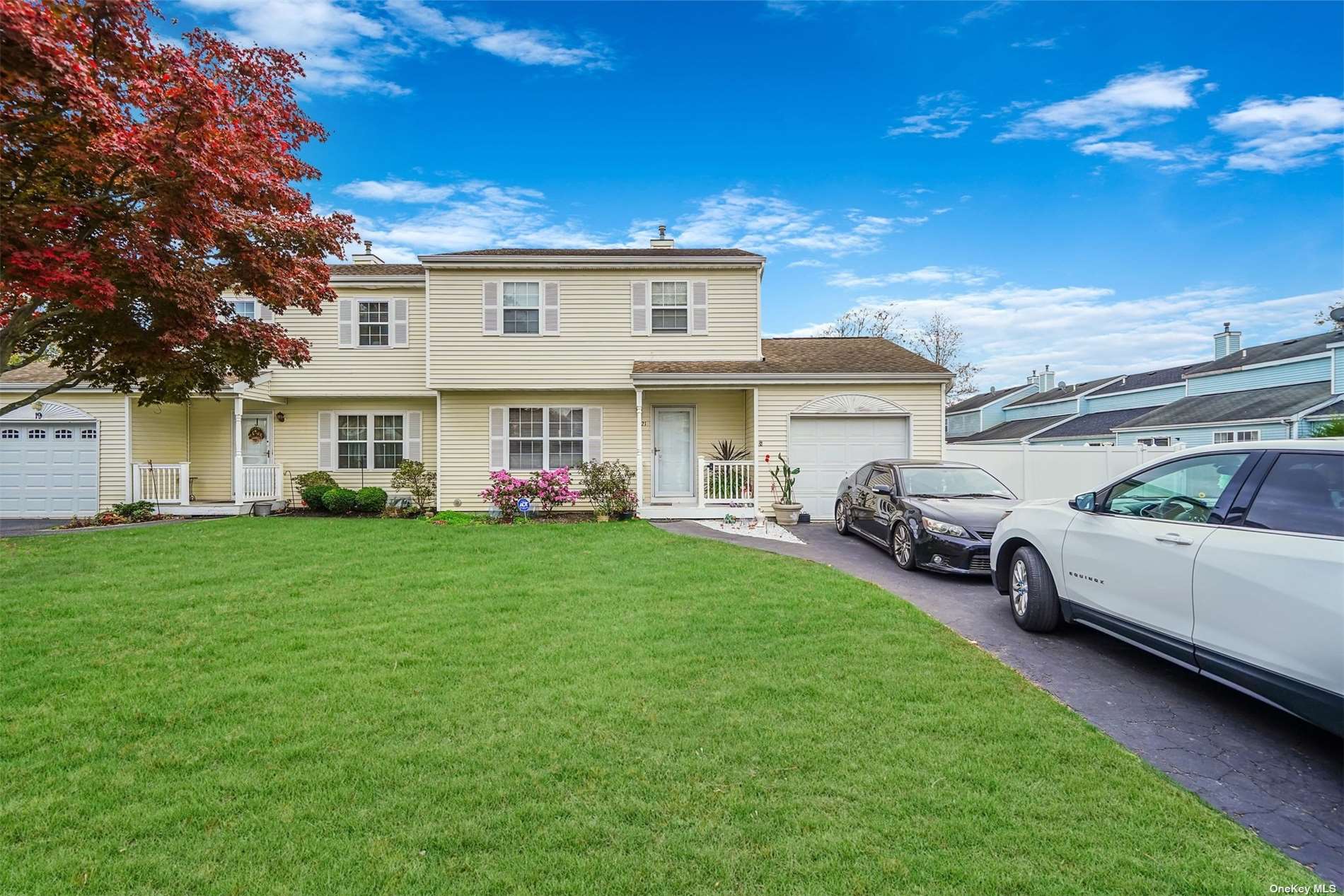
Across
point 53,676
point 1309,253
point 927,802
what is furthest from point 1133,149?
point 53,676

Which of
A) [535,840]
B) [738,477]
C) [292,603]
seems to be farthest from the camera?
[738,477]

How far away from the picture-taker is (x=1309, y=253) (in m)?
11.6

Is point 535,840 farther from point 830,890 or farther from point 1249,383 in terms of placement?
point 1249,383

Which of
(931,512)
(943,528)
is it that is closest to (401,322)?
(931,512)

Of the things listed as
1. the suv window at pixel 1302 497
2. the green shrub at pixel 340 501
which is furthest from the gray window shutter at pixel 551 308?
the suv window at pixel 1302 497

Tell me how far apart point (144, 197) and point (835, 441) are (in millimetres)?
11674

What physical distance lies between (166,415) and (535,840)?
17.5m

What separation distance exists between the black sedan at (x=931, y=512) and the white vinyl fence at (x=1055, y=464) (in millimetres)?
1492

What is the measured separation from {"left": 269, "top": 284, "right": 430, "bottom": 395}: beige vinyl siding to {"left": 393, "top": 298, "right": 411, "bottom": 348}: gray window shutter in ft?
0.24

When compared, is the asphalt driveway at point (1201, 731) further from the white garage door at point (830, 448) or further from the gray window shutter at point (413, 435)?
the gray window shutter at point (413, 435)

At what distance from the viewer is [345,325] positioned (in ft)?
47.2

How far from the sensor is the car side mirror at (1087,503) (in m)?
4.65

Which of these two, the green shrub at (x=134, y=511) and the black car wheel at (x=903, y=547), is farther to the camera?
the green shrub at (x=134, y=511)

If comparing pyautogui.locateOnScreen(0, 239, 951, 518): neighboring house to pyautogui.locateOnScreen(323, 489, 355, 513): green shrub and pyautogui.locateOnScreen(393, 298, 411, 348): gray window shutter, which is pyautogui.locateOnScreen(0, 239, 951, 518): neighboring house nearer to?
pyautogui.locateOnScreen(393, 298, 411, 348): gray window shutter
